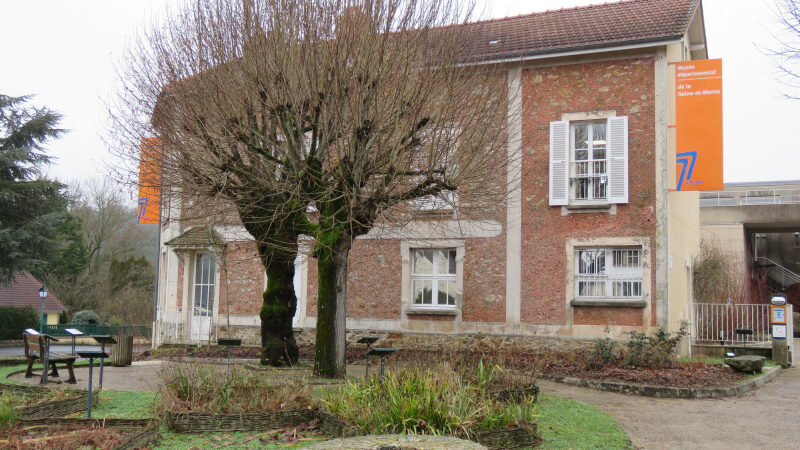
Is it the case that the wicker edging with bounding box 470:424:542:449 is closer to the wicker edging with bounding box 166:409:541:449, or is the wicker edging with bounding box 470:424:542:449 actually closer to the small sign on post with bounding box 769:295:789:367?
the wicker edging with bounding box 166:409:541:449

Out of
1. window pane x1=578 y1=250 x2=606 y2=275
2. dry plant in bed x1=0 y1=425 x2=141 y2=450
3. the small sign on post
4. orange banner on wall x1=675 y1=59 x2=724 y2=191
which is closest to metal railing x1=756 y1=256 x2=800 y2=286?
the small sign on post

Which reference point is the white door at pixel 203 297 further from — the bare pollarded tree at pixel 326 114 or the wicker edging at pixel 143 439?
the wicker edging at pixel 143 439

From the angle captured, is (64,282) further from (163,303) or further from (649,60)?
(649,60)

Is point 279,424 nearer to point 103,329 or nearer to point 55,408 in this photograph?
point 55,408

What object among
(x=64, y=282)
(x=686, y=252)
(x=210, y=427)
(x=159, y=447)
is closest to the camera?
(x=159, y=447)

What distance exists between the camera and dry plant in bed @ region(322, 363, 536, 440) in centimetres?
627

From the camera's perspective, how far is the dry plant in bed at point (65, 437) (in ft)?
19.9

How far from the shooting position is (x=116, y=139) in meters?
12.5

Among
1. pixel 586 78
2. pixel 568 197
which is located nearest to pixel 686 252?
pixel 568 197

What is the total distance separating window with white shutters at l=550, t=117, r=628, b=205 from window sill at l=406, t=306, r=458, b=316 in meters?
3.50

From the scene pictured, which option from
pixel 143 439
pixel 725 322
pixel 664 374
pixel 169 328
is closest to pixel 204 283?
pixel 169 328

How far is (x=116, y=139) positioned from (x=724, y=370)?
40.4 feet

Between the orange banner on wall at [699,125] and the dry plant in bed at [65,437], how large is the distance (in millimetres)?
12550

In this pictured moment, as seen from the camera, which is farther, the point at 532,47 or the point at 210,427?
the point at 532,47
